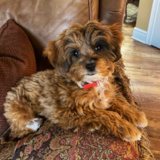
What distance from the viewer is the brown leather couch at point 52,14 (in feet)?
4.65

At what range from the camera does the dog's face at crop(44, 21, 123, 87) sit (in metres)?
1.11

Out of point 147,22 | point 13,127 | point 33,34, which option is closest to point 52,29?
point 33,34

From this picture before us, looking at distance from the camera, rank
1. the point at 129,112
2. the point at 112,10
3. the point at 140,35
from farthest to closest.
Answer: the point at 140,35, the point at 112,10, the point at 129,112

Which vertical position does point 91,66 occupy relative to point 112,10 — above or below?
below

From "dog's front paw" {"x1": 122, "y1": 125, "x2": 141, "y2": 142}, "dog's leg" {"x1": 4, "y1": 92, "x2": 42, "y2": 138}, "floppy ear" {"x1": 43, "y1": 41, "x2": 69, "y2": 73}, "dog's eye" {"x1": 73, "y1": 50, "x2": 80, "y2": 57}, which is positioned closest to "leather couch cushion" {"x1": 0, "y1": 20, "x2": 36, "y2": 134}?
"dog's leg" {"x1": 4, "y1": 92, "x2": 42, "y2": 138}

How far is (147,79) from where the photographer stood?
250 centimetres

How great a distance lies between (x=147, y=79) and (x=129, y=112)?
54.6 inches

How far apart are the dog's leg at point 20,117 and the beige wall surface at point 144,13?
9.97 feet

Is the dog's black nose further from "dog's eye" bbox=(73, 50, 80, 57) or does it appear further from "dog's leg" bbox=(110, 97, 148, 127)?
"dog's leg" bbox=(110, 97, 148, 127)

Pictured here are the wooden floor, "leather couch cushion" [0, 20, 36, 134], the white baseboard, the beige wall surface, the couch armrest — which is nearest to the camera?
"leather couch cushion" [0, 20, 36, 134]

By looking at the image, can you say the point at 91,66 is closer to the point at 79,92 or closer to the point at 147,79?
the point at 79,92

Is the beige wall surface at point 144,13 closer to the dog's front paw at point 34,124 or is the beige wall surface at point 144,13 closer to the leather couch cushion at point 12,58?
the leather couch cushion at point 12,58

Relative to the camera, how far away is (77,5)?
1411mm

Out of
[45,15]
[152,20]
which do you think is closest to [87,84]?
[45,15]
